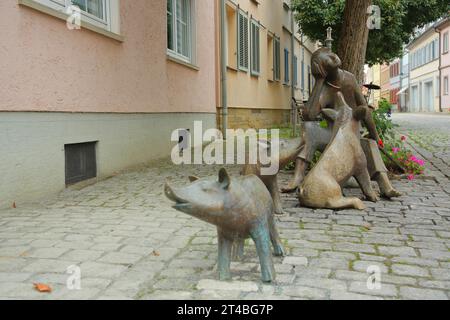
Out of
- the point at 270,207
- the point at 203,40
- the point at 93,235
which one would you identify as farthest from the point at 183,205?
the point at 203,40

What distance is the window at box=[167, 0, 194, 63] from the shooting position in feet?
35.1

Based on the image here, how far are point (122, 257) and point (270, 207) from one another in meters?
1.16

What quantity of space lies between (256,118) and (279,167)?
12.8 m

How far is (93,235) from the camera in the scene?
4.31m

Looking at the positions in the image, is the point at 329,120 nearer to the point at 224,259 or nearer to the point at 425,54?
the point at 224,259

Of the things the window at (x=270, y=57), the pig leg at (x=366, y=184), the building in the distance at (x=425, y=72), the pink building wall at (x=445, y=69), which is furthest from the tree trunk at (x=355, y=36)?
the building in the distance at (x=425, y=72)

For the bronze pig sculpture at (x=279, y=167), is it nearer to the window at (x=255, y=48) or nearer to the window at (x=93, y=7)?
the window at (x=93, y=7)

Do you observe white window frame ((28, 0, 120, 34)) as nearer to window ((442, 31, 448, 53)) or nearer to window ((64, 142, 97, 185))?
window ((64, 142, 97, 185))

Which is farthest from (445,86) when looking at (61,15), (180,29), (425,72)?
(61,15)

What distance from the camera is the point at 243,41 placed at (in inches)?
628

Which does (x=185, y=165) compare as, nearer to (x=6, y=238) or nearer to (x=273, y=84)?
(x=6, y=238)

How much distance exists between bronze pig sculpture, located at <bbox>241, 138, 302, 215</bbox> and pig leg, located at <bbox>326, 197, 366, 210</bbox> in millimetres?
495

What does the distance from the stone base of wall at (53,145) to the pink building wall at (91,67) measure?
0.15 metres

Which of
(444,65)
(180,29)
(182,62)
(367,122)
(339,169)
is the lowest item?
(339,169)
